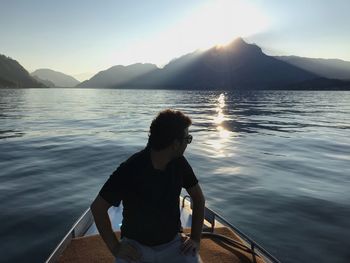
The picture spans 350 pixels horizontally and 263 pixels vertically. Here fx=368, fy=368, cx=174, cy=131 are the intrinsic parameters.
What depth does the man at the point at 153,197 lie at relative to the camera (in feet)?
14.2

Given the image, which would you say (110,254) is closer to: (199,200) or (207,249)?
(207,249)

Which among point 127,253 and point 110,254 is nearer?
point 127,253

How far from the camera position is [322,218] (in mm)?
12344

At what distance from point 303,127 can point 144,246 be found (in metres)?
37.5

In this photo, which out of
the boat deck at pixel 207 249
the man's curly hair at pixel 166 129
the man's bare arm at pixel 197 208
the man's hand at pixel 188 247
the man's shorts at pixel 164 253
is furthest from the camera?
the boat deck at pixel 207 249

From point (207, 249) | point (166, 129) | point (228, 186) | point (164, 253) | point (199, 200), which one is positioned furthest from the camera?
point (228, 186)

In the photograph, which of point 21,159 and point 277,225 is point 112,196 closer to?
point 277,225

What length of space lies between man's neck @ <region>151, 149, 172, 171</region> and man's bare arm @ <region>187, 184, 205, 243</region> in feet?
2.03

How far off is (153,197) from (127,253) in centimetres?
74

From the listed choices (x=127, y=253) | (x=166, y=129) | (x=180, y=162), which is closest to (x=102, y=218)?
(x=127, y=253)

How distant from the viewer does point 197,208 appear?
4.97 metres

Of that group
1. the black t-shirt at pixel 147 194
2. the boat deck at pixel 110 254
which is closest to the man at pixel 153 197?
the black t-shirt at pixel 147 194

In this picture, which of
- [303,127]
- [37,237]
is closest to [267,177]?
[37,237]

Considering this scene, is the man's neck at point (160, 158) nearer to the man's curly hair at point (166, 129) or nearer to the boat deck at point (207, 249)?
the man's curly hair at point (166, 129)
